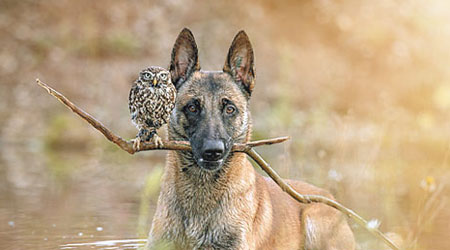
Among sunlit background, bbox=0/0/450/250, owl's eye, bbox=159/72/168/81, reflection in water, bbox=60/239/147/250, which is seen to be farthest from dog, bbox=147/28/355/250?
sunlit background, bbox=0/0/450/250

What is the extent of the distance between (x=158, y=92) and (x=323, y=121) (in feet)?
32.0

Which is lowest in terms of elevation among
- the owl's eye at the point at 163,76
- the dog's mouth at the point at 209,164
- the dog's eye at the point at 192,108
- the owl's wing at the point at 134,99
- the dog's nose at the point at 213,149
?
the dog's mouth at the point at 209,164

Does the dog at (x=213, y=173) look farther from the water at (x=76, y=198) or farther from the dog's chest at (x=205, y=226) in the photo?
the water at (x=76, y=198)

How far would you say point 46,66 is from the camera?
16.9 m

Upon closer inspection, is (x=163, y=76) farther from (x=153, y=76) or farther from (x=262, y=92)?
(x=262, y=92)

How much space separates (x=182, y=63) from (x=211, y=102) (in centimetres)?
52

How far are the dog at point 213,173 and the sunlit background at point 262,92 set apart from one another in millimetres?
2114

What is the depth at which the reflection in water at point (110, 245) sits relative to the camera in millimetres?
5961

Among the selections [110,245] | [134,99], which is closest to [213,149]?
[134,99]

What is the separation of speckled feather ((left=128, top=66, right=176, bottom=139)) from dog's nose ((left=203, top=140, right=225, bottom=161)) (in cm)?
36

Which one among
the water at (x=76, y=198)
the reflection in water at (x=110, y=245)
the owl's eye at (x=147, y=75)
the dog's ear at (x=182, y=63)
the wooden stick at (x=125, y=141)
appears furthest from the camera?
the water at (x=76, y=198)

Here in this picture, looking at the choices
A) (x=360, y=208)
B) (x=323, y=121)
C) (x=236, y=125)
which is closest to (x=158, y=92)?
(x=236, y=125)

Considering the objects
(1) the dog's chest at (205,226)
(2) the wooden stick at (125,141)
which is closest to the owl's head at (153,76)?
(2) the wooden stick at (125,141)

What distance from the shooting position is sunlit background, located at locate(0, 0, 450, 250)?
9.14 metres
